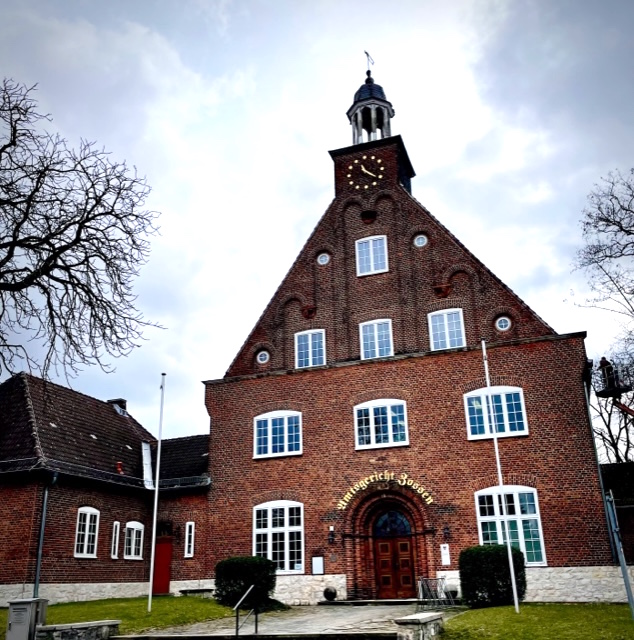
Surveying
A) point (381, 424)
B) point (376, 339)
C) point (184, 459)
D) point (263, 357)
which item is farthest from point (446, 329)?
point (184, 459)

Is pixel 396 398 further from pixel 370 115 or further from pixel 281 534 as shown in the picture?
pixel 370 115

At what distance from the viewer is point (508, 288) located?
23.2 meters

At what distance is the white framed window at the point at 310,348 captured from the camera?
25047 millimetres

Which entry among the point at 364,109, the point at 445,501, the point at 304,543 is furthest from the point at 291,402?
the point at 364,109

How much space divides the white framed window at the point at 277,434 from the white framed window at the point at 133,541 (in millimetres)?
6315

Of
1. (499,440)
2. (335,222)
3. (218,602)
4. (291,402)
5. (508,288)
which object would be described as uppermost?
(335,222)

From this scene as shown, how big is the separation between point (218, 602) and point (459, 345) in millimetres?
11255

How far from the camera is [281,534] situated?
76.4ft

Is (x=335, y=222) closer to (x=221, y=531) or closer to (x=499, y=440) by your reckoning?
(x=499, y=440)

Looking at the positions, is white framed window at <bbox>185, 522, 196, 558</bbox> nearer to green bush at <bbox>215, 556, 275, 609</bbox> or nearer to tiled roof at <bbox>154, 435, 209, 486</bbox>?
tiled roof at <bbox>154, 435, 209, 486</bbox>

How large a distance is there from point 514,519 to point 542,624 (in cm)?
677

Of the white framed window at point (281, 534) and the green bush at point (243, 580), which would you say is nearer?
the green bush at point (243, 580)

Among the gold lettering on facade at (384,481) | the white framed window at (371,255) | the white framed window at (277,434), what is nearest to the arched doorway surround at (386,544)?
the gold lettering on facade at (384,481)

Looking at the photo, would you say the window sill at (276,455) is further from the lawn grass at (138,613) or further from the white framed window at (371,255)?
the white framed window at (371,255)
